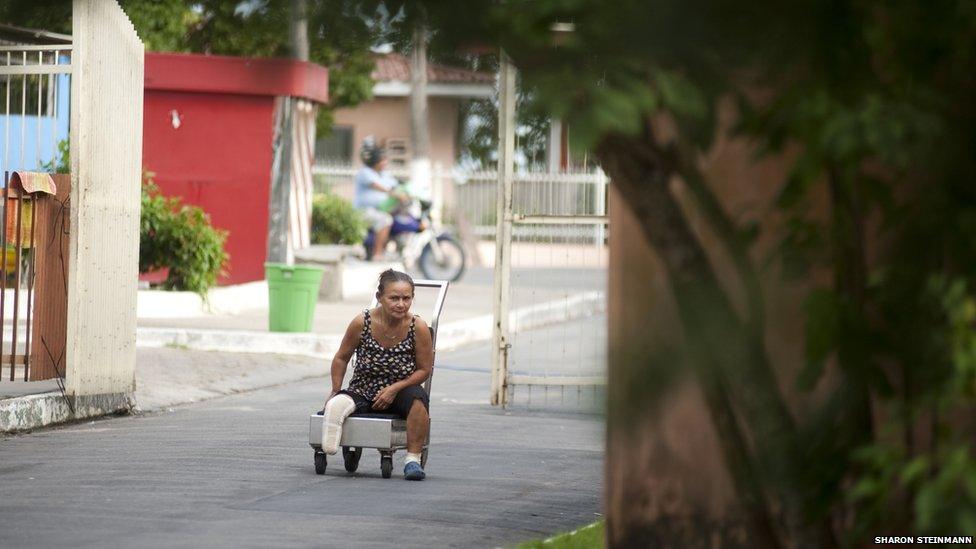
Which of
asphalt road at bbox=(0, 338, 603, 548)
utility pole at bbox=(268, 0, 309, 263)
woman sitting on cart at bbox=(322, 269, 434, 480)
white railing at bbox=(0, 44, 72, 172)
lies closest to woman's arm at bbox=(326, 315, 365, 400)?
woman sitting on cart at bbox=(322, 269, 434, 480)

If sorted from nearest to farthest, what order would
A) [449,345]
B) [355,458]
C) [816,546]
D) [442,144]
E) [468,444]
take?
[816,546] → [355,458] → [468,444] → [449,345] → [442,144]

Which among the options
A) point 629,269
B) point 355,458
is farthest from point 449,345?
point 629,269

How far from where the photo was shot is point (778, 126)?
362 cm

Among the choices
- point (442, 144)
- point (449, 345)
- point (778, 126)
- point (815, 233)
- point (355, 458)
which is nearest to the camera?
point (778, 126)

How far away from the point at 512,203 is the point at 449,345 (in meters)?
6.08

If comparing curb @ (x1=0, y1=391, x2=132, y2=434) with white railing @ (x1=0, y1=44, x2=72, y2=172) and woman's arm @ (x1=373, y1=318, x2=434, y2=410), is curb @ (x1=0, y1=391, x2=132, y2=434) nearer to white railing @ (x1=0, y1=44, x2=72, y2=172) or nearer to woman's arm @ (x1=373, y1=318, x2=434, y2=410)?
white railing @ (x1=0, y1=44, x2=72, y2=172)

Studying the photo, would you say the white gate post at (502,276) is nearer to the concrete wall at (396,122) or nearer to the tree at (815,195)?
the tree at (815,195)

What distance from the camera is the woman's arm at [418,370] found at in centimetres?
913

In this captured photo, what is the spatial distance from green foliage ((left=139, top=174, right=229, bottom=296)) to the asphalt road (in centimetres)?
578

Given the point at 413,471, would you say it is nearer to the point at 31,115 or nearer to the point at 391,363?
the point at 391,363

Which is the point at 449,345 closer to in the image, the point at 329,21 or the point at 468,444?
the point at 468,444

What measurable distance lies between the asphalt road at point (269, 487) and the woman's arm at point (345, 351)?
1.72 feet

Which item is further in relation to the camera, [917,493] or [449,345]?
[449,345]

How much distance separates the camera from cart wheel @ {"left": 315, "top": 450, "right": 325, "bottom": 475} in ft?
29.9
